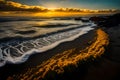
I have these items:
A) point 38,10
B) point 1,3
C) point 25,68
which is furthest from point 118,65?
point 38,10

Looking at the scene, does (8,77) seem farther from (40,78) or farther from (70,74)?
(70,74)

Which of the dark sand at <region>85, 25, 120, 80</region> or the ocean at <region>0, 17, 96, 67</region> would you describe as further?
the ocean at <region>0, 17, 96, 67</region>

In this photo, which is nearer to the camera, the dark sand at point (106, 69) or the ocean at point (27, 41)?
the dark sand at point (106, 69)

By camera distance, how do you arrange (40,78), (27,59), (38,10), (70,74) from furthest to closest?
(38,10) < (27,59) < (70,74) < (40,78)

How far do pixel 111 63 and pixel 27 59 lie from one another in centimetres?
393

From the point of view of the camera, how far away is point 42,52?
8.26 m

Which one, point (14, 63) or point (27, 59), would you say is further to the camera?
point (27, 59)

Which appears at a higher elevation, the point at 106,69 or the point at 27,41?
the point at 106,69

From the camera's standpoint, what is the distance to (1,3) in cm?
9150

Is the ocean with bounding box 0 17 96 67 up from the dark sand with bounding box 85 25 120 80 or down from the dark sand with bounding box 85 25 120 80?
down

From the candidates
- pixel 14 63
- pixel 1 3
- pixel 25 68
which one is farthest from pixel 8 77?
pixel 1 3

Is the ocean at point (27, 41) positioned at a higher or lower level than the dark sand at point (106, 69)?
lower

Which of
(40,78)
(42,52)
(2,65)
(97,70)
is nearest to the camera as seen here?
(40,78)

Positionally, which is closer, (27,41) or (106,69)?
(106,69)
